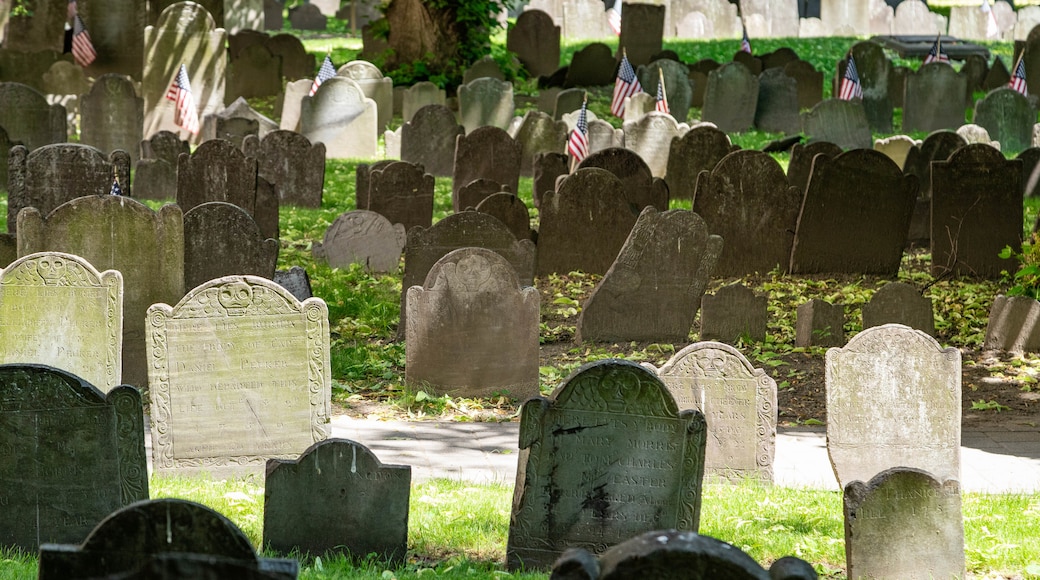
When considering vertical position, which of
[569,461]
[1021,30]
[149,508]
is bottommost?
[569,461]

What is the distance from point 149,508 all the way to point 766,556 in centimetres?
323

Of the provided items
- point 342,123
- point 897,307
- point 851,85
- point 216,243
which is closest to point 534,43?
point 851,85

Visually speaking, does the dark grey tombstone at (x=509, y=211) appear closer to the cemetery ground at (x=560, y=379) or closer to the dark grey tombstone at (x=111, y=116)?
the cemetery ground at (x=560, y=379)

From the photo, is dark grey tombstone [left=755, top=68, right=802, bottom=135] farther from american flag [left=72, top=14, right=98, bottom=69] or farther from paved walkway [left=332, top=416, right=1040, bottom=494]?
paved walkway [left=332, top=416, right=1040, bottom=494]

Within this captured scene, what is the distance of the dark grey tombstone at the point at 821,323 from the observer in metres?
10.7

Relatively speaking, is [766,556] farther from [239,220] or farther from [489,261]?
[239,220]

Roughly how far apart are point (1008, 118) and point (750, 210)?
30.3ft

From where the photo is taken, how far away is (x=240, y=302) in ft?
23.8

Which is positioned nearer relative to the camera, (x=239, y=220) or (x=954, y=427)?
(x=954, y=427)

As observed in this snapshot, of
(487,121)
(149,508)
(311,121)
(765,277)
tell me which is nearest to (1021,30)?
(487,121)

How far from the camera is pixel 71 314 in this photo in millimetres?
7988

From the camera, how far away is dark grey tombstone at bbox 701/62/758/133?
73.4ft

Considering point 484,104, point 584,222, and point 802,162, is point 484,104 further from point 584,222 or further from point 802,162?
point 584,222

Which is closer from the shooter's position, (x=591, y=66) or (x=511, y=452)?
(x=511, y=452)
